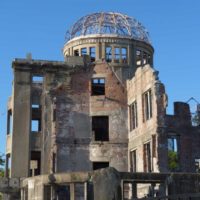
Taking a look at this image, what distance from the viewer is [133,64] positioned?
100 feet

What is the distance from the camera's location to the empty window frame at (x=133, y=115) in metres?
26.8

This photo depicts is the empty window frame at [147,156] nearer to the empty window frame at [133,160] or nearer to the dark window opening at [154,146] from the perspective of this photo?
the dark window opening at [154,146]

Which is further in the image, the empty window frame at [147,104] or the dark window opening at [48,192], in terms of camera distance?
the empty window frame at [147,104]

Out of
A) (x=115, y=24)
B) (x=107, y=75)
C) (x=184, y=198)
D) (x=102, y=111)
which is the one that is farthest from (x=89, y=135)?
(x=184, y=198)

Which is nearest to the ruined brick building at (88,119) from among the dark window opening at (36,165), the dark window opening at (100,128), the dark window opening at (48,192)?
the dark window opening at (100,128)

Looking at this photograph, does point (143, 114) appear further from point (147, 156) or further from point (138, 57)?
point (138, 57)

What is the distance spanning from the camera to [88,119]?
27781mm

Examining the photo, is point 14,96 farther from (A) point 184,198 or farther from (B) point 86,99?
(A) point 184,198

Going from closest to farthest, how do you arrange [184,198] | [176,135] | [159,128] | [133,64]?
[184,198] → [159,128] → [176,135] → [133,64]

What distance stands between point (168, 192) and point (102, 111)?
9.79m

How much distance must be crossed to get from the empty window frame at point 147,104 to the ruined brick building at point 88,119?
0.06 meters

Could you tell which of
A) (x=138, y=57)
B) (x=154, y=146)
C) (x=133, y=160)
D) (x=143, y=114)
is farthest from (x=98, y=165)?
(x=138, y=57)

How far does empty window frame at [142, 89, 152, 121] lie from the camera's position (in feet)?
80.3

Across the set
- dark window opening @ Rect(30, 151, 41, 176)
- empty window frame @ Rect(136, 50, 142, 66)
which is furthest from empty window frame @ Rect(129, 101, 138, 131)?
dark window opening @ Rect(30, 151, 41, 176)
